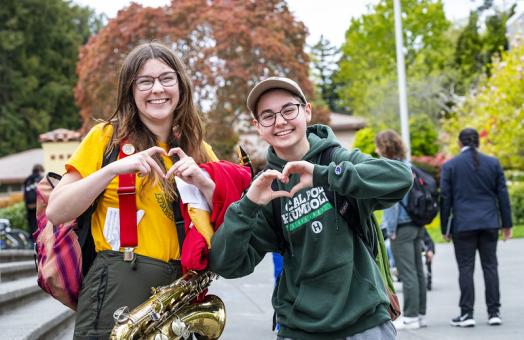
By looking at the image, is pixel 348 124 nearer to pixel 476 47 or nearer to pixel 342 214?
pixel 476 47

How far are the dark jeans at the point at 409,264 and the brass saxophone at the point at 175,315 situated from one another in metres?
5.42

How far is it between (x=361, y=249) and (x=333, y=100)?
268ft

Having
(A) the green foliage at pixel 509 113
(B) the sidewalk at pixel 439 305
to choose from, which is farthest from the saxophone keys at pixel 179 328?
(A) the green foliage at pixel 509 113

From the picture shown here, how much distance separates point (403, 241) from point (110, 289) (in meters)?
5.86

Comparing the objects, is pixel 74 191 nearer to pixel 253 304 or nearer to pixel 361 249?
pixel 361 249

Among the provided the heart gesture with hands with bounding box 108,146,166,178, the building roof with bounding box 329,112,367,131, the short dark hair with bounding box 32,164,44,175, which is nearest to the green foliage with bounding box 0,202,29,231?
the short dark hair with bounding box 32,164,44,175

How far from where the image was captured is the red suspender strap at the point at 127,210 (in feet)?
9.44

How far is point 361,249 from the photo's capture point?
3.00 metres

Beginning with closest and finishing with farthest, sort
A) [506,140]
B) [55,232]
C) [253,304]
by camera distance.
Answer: [55,232]
[253,304]
[506,140]

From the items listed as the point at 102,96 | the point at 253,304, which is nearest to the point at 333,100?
the point at 102,96

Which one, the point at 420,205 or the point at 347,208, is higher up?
the point at 347,208

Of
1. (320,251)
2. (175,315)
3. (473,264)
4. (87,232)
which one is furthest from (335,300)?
(473,264)

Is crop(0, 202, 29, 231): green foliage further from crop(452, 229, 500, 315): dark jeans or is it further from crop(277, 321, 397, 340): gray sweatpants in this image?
crop(277, 321, 397, 340): gray sweatpants

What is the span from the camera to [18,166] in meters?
40.5
